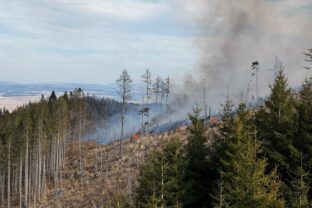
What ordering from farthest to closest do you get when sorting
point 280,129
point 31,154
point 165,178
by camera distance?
point 31,154 < point 280,129 < point 165,178

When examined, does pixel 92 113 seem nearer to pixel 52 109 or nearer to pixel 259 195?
pixel 52 109

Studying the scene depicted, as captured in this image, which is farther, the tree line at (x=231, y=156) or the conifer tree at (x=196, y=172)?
the conifer tree at (x=196, y=172)

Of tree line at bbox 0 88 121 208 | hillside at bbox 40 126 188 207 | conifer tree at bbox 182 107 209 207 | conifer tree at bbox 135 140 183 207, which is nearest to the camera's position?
conifer tree at bbox 135 140 183 207

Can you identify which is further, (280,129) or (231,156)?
(280,129)

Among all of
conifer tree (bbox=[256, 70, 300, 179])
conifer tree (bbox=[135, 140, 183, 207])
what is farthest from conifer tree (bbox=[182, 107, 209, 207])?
conifer tree (bbox=[256, 70, 300, 179])

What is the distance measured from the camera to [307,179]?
80.8 ft

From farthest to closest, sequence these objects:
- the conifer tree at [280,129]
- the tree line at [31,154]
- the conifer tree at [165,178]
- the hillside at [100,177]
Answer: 1. the tree line at [31,154]
2. the hillside at [100,177]
3. the conifer tree at [280,129]
4. the conifer tree at [165,178]

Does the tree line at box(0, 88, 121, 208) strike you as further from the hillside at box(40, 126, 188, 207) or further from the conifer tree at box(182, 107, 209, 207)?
the conifer tree at box(182, 107, 209, 207)

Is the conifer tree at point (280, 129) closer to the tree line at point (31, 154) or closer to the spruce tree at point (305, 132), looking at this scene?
the spruce tree at point (305, 132)

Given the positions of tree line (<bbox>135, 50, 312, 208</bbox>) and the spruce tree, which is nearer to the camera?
tree line (<bbox>135, 50, 312, 208</bbox>)

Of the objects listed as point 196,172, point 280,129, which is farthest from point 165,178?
point 280,129

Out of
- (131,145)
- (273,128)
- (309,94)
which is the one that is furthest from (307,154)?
(131,145)

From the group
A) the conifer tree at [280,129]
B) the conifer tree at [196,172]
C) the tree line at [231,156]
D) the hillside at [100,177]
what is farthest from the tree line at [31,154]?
the conifer tree at [280,129]

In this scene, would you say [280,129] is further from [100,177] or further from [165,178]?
[100,177]
